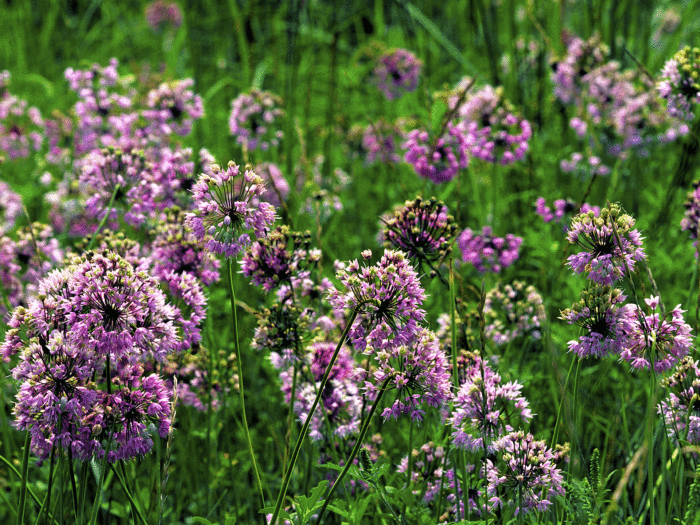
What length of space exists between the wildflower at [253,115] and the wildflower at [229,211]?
3441 mm

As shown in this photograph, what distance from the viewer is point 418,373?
2.43 meters

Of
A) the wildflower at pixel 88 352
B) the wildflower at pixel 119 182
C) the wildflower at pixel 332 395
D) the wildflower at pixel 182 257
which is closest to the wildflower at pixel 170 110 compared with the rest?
the wildflower at pixel 119 182

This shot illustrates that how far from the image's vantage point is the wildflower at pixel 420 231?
9.95ft

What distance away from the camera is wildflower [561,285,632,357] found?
2.36 metres

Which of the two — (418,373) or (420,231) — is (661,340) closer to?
(418,373)

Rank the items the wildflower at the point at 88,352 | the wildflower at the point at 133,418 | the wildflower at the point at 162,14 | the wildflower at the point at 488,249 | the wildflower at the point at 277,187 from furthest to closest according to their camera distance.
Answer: the wildflower at the point at 162,14, the wildflower at the point at 277,187, the wildflower at the point at 488,249, the wildflower at the point at 133,418, the wildflower at the point at 88,352

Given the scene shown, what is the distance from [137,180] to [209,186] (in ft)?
5.66

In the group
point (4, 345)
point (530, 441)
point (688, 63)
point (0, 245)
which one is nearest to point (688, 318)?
point (688, 63)

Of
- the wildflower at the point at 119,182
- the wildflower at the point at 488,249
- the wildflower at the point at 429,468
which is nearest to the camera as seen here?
the wildflower at the point at 429,468

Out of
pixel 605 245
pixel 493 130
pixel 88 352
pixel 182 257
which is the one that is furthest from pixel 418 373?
pixel 493 130

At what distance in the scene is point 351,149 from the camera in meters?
6.80

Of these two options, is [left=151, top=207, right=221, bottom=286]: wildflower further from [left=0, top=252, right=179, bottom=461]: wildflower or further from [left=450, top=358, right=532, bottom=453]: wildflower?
[left=450, top=358, right=532, bottom=453]: wildflower

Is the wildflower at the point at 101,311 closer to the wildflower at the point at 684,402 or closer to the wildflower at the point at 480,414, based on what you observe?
the wildflower at the point at 480,414

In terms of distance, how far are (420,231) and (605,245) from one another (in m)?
0.87
